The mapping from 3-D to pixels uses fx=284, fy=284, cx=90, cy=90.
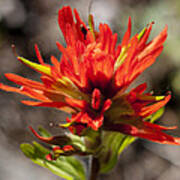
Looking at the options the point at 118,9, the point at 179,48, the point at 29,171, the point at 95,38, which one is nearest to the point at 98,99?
the point at 95,38

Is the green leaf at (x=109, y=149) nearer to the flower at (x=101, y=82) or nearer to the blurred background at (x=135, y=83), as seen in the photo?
the flower at (x=101, y=82)

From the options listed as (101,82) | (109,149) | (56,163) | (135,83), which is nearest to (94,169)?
(109,149)

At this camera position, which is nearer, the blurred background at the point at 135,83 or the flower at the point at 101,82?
the flower at the point at 101,82

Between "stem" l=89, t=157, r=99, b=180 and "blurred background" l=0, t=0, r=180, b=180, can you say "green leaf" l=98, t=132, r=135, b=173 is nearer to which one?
"stem" l=89, t=157, r=99, b=180

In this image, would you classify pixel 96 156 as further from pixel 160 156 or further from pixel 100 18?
pixel 100 18

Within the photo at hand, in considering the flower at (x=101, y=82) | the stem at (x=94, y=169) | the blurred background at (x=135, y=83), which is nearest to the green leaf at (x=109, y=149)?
the stem at (x=94, y=169)

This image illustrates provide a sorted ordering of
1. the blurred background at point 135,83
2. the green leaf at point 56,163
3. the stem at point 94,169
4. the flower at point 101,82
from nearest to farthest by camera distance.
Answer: the flower at point 101,82
the stem at point 94,169
the green leaf at point 56,163
the blurred background at point 135,83
